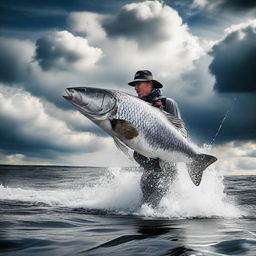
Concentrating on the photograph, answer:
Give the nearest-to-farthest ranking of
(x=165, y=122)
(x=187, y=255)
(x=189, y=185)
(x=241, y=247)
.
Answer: (x=187, y=255)
(x=241, y=247)
(x=165, y=122)
(x=189, y=185)

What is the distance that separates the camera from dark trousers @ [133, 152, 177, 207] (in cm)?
859

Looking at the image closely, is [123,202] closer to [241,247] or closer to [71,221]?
[71,221]

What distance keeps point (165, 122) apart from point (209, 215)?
129 inches

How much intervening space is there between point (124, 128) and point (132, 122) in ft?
0.58

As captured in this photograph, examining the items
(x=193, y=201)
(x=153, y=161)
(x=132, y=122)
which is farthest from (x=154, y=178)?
(x=132, y=122)

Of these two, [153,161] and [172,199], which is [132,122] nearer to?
[153,161]

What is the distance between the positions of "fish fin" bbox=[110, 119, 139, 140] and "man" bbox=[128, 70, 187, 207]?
2.36 metres

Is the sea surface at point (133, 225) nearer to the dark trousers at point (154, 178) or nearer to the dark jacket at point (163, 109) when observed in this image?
the dark trousers at point (154, 178)

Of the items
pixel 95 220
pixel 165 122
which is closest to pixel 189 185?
pixel 95 220

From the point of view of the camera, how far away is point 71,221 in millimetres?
7520

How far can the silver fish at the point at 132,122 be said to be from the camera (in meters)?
5.64

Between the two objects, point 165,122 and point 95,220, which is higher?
point 165,122

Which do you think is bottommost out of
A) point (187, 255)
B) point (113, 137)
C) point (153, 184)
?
point (187, 255)

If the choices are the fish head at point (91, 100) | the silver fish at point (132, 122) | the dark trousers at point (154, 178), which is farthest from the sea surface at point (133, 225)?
the fish head at point (91, 100)
